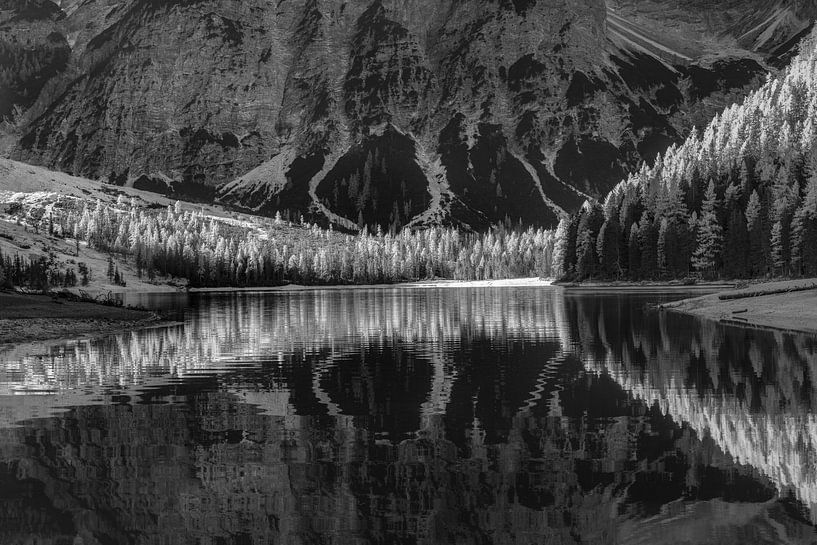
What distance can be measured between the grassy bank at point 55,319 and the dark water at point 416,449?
20.6 m

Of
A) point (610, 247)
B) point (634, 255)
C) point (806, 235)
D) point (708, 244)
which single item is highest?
point (610, 247)

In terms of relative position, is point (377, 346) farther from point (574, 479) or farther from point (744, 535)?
point (744, 535)

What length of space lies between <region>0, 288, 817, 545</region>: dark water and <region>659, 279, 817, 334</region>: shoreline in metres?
18.2

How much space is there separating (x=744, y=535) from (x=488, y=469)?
7.50m

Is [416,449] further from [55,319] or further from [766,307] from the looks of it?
[55,319]

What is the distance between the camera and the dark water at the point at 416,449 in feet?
61.5

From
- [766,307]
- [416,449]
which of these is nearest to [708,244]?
[766,307]

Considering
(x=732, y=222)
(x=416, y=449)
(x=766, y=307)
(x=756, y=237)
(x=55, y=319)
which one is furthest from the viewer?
(x=732, y=222)

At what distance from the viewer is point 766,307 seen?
78.9 meters

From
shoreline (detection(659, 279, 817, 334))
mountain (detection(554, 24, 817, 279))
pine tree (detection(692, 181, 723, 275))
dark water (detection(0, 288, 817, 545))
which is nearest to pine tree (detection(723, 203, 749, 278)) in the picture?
mountain (detection(554, 24, 817, 279))

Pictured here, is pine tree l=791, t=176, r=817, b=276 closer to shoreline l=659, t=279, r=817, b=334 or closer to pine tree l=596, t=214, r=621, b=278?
shoreline l=659, t=279, r=817, b=334

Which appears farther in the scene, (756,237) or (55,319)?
(756,237)

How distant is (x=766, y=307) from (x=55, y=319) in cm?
7023

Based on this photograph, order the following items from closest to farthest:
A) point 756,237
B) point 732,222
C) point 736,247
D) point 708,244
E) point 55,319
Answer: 1. point 55,319
2. point 756,237
3. point 736,247
4. point 732,222
5. point 708,244
